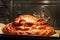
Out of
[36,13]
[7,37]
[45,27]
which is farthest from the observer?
[36,13]

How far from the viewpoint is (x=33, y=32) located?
0.70 metres

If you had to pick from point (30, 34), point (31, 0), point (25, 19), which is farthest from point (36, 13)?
point (30, 34)

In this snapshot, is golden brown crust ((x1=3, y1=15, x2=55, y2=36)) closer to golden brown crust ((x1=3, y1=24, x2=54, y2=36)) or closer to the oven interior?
golden brown crust ((x1=3, y1=24, x2=54, y2=36))

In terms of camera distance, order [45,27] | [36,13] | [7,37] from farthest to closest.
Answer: [36,13] < [45,27] < [7,37]

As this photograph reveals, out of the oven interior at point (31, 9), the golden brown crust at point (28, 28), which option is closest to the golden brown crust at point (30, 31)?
the golden brown crust at point (28, 28)

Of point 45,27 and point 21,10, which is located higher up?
point 21,10

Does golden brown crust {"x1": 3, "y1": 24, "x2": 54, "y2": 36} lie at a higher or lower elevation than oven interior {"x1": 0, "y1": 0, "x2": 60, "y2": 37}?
lower

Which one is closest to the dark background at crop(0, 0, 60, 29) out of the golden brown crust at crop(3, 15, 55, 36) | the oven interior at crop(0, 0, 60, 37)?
the oven interior at crop(0, 0, 60, 37)

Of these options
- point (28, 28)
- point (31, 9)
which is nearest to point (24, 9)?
point (31, 9)

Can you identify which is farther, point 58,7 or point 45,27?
point 58,7

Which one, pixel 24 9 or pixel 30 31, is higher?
pixel 24 9

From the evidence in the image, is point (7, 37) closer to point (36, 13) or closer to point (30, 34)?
point (30, 34)

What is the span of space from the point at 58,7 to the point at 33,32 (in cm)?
63

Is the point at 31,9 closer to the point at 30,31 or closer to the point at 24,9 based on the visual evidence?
the point at 24,9
